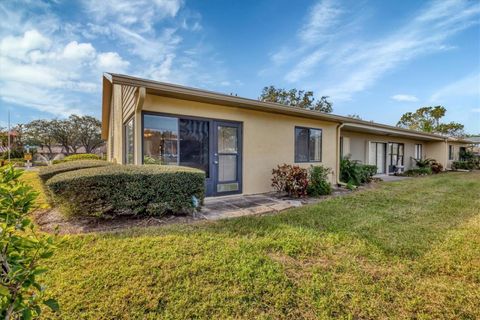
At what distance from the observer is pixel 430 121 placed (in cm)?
3406

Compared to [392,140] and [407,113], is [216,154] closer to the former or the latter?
[392,140]

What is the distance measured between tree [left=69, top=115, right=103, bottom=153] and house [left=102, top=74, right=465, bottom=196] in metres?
28.7

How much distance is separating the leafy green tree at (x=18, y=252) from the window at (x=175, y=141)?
429 centimetres

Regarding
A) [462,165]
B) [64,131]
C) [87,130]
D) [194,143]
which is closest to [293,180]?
[194,143]

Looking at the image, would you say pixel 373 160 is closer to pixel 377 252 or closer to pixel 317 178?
pixel 317 178

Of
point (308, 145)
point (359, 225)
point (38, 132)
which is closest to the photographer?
point (359, 225)

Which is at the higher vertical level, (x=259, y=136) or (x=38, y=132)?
(x=38, y=132)

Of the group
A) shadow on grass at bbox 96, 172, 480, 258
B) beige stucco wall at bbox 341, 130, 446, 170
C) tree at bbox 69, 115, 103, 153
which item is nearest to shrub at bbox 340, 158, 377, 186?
beige stucco wall at bbox 341, 130, 446, 170

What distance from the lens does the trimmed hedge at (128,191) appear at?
12.1 ft

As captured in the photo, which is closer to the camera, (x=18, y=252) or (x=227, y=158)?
(x=18, y=252)

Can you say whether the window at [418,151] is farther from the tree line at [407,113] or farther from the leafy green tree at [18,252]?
the leafy green tree at [18,252]

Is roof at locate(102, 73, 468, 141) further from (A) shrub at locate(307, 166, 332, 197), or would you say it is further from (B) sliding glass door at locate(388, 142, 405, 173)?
(B) sliding glass door at locate(388, 142, 405, 173)

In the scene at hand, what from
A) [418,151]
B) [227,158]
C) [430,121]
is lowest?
[227,158]

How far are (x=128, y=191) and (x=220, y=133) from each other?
3.09m
